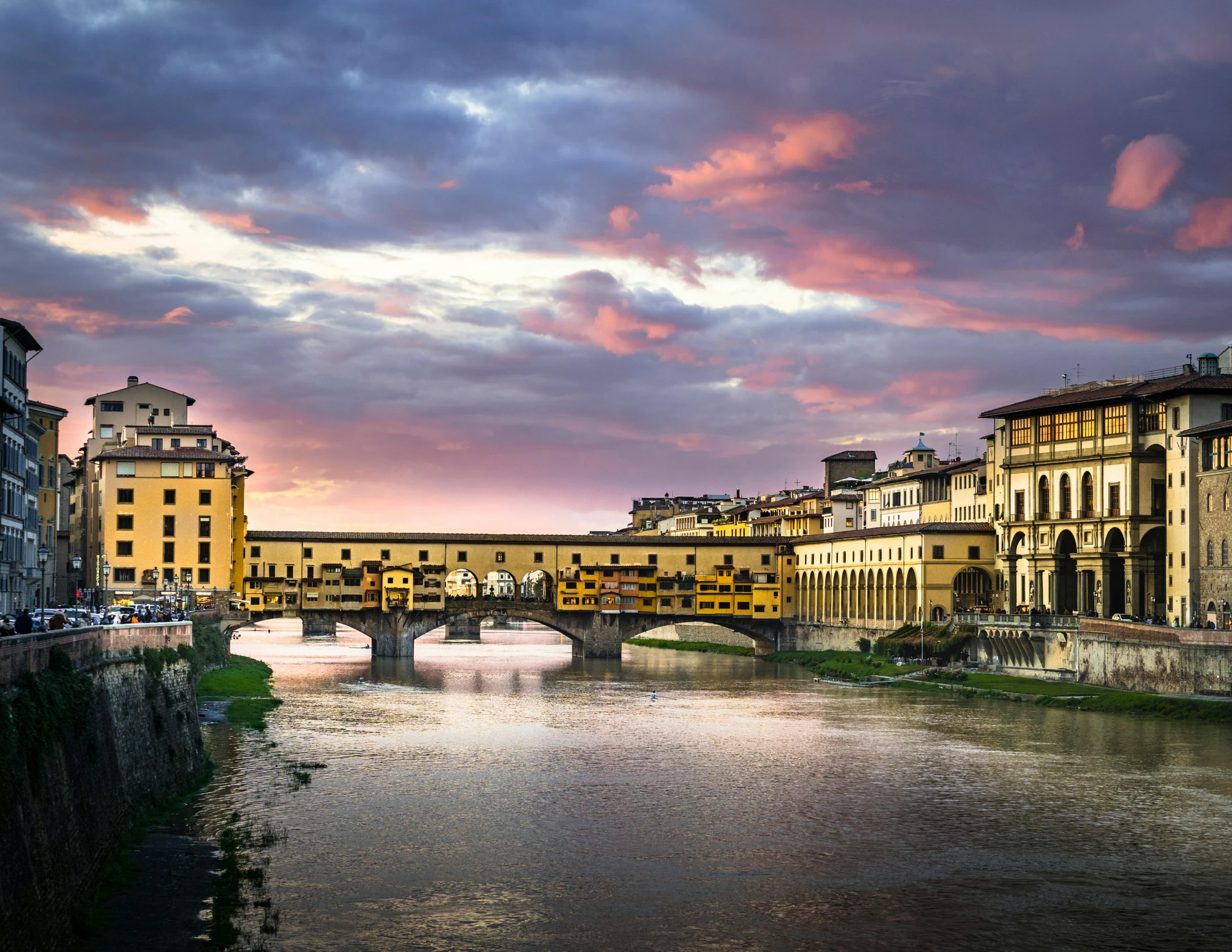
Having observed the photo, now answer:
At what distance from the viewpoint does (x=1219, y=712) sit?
60.6 m

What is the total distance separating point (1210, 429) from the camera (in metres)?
76.5

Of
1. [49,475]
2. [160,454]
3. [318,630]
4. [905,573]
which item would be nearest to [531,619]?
[905,573]

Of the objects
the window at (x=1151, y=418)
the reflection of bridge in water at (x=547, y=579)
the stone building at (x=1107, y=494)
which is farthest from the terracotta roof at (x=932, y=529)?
the window at (x=1151, y=418)

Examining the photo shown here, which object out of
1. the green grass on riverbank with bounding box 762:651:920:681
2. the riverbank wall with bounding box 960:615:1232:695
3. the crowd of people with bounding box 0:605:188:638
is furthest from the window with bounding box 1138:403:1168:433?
the crowd of people with bounding box 0:605:188:638

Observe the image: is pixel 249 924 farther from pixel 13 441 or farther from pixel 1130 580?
pixel 1130 580

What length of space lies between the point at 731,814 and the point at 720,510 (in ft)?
508

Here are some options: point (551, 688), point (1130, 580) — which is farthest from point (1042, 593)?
point (551, 688)

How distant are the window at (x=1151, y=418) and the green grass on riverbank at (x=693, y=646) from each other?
49408mm

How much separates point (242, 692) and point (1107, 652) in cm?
4520

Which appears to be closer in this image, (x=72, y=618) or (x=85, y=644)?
(x=85, y=644)

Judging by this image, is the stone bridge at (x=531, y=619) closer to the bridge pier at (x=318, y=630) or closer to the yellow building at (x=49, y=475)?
the yellow building at (x=49, y=475)

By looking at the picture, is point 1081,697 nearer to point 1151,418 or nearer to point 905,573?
point 1151,418

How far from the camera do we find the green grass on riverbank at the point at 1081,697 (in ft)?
202

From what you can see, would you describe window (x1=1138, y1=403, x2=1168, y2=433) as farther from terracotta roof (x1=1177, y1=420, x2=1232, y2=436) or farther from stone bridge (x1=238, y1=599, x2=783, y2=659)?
stone bridge (x1=238, y1=599, x2=783, y2=659)
